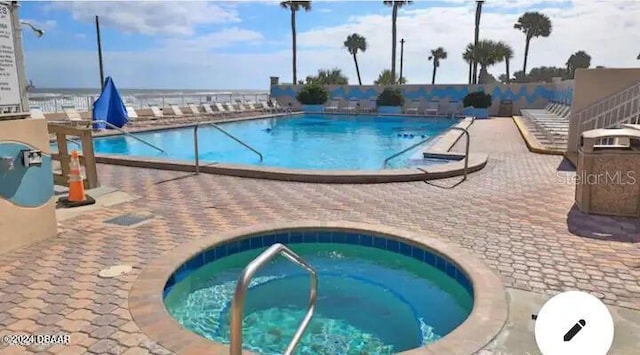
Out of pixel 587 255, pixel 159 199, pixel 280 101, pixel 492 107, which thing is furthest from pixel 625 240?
pixel 280 101

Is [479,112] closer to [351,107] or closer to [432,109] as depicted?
[432,109]

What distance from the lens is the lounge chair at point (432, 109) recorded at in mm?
22906

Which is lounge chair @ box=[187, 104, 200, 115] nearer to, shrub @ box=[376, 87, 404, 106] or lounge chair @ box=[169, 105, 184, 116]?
lounge chair @ box=[169, 105, 184, 116]

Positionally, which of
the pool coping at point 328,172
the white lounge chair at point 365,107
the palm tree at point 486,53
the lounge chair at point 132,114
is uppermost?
the palm tree at point 486,53

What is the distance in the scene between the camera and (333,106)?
26.6 meters

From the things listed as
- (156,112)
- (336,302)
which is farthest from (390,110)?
(336,302)

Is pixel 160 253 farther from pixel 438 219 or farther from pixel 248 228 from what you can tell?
pixel 438 219

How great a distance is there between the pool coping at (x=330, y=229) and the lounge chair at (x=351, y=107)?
20525mm

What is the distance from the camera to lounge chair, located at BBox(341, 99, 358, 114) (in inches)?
977

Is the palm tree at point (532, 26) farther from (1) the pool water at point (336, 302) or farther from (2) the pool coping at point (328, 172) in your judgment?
(1) the pool water at point (336, 302)

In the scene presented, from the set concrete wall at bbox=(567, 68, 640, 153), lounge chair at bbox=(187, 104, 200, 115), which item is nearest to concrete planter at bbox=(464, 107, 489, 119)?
concrete wall at bbox=(567, 68, 640, 153)

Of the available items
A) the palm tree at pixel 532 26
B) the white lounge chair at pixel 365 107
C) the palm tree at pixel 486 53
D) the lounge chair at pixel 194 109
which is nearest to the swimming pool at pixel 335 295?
the lounge chair at pixel 194 109

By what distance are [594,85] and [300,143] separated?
8287 millimetres

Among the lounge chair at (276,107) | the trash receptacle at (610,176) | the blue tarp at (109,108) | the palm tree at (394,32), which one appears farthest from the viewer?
the palm tree at (394,32)
